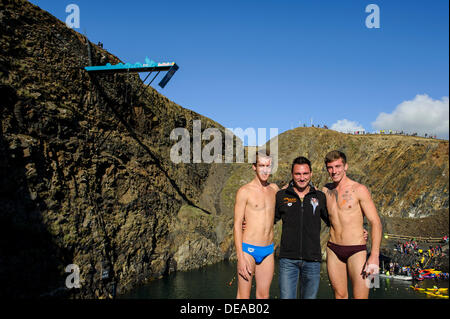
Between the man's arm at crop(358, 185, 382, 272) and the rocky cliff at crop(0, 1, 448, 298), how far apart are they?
2.27 meters

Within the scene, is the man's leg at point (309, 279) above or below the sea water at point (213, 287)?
above

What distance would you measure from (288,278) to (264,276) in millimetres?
551

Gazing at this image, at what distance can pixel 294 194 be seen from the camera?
5.35 meters

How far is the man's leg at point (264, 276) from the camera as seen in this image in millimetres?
5348

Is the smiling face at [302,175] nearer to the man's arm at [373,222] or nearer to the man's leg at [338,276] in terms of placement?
the man's arm at [373,222]

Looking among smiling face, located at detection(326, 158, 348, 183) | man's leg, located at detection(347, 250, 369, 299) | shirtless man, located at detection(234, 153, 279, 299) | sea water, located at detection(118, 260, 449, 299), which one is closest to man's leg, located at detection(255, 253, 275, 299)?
shirtless man, located at detection(234, 153, 279, 299)

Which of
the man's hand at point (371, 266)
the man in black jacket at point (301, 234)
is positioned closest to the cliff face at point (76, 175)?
the man in black jacket at point (301, 234)

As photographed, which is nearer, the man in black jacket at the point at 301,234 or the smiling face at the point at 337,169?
the man in black jacket at the point at 301,234

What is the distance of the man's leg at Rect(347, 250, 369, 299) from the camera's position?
510 centimetres

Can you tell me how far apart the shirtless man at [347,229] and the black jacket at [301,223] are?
0.32 meters

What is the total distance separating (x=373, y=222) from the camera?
5094mm

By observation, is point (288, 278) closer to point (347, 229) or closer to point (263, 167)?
point (347, 229)
